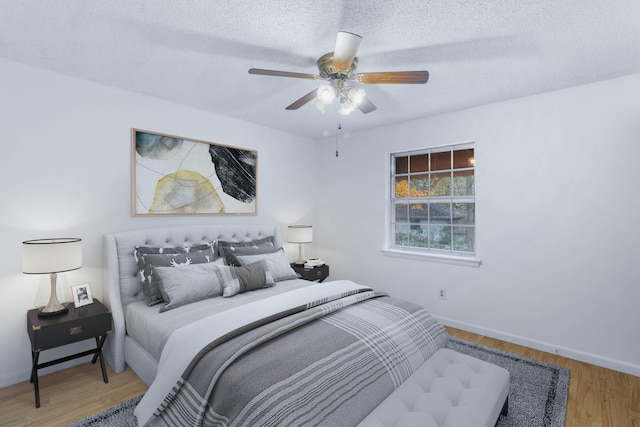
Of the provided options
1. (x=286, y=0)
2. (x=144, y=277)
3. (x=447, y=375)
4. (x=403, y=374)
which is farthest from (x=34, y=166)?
(x=447, y=375)

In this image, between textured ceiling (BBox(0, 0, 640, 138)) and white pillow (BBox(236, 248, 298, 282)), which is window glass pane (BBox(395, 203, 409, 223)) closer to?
textured ceiling (BBox(0, 0, 640, 138))

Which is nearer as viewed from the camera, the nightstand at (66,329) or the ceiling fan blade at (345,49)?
the ceiling fan blade at (345,49)

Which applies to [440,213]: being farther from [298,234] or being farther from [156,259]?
[156,259]

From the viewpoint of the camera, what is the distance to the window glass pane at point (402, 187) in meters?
4.00

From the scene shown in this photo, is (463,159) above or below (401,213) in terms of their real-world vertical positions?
above

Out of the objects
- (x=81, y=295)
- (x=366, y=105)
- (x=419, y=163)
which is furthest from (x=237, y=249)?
(x=419, y=163)

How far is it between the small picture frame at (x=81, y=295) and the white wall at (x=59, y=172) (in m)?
0.16

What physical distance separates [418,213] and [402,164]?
2.22 feet

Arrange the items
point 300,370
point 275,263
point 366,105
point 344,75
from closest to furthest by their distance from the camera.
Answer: point 300,370
point 344,75
point 366,105
point 275,263

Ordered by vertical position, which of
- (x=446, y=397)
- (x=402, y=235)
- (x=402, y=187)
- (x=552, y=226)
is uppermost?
(x=402, y=187)

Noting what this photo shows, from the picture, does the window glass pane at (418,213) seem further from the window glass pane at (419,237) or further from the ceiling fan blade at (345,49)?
the ceiling fan blade at (345,49)

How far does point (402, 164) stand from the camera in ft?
13.3

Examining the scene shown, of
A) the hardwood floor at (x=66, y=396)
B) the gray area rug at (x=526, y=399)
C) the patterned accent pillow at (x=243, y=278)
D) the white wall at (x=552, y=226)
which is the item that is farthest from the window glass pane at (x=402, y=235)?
the hardwood floor at (x=66, y=396)

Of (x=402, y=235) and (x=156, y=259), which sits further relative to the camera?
(x=402, y=235)
